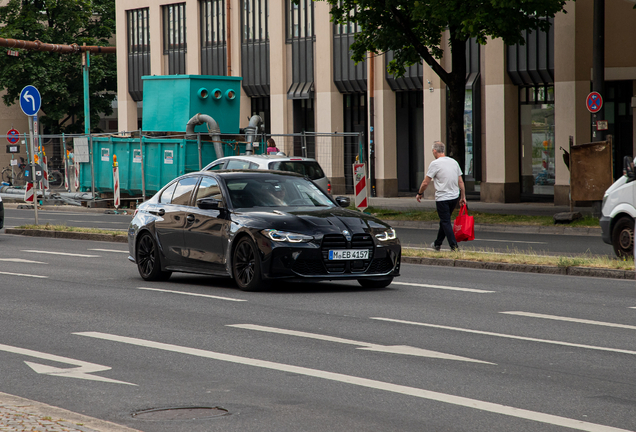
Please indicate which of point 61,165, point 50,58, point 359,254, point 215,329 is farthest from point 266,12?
point 215,329

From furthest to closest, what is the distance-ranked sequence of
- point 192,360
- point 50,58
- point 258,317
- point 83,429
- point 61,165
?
point 50,58, point 61,165, point 258,317, point 192,360, point 83,429

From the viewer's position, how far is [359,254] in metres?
11.7

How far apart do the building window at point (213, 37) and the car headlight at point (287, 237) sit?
32.5 meters

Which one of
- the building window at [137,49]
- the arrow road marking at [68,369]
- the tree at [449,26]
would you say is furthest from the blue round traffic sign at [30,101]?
the building window at [137,49]

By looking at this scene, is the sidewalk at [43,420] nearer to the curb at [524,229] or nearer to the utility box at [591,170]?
the curb at [524,229]

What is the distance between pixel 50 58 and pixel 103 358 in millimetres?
51202

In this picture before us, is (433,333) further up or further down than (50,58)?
further down

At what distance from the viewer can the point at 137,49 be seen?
158ft

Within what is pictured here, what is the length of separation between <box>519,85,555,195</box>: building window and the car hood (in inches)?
820

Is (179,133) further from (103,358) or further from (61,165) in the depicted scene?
(103,358)

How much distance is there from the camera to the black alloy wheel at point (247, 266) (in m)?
11.6

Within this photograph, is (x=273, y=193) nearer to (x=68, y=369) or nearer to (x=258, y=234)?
(x=258, y=234)

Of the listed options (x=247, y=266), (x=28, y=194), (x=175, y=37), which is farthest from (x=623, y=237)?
(x=175, y=37)

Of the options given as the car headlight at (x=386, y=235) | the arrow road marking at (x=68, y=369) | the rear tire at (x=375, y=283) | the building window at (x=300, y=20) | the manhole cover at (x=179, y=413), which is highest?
the building window at (x=300, y=20)
